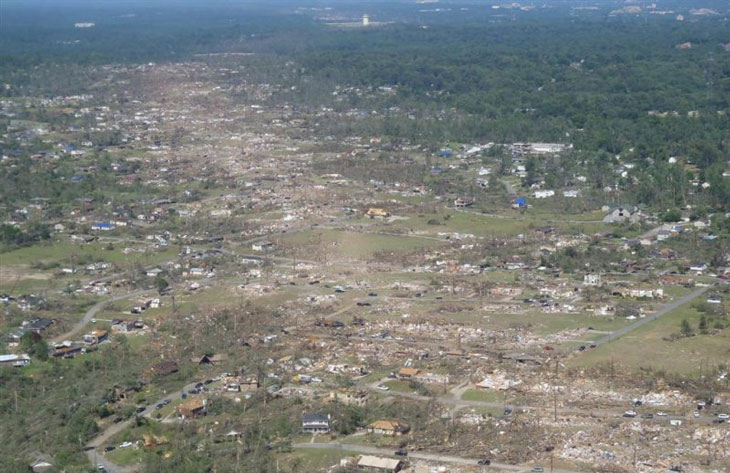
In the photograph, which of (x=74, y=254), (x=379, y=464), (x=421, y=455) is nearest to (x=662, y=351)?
(x=421, y=455)

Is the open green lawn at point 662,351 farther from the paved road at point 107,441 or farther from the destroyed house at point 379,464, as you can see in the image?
the paved road at point 107,441

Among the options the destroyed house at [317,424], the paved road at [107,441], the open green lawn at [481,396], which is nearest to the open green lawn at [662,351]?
the open green lawn at [481,396]

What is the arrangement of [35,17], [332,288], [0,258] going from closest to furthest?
1. [332,288]
2. [0,258]
3. [35,17]

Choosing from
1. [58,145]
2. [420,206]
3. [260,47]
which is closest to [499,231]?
[420,206]

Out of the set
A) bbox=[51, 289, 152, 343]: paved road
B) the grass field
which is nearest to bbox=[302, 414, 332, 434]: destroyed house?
bbox=[51, 289, 152, 343]: paved road

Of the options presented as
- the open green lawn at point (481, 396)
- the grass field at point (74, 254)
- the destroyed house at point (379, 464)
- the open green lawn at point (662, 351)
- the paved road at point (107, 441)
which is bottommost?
the grass field at point (74, 254)

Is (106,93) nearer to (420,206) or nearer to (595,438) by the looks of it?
(420,206)
